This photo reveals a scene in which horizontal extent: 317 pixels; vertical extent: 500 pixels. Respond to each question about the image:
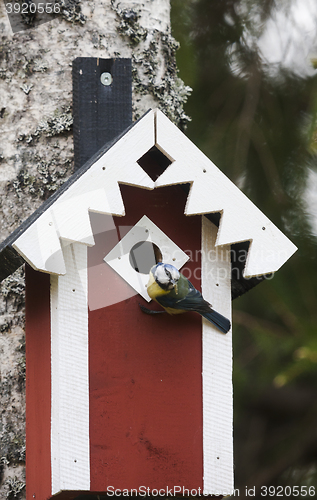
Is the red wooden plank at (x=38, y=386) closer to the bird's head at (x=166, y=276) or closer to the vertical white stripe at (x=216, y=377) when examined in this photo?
the bird's head at (x=166, y=276)

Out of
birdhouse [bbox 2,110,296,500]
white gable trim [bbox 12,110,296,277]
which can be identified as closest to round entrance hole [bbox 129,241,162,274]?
birdhouse [bbox 2,110,296,500]

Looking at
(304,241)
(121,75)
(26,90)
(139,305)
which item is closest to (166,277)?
(139,305)

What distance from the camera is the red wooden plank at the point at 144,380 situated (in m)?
1.79

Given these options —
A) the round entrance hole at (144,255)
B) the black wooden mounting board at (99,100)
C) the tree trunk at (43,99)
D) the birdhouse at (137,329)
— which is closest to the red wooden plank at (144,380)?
the birdhouse at (137,329)

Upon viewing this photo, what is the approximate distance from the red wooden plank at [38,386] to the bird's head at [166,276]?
33 cm

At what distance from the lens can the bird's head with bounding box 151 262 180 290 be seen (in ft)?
5.63

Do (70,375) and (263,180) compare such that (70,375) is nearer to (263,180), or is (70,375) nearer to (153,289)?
(153,289)

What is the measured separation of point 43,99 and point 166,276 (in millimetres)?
930

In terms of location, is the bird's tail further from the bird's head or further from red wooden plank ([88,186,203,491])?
the bird's head

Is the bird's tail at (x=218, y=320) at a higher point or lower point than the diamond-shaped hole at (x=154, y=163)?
lower

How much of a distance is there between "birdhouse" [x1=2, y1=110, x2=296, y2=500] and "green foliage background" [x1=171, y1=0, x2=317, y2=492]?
41.8 inches

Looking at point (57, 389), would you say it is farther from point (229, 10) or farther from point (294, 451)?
point (229, 10)

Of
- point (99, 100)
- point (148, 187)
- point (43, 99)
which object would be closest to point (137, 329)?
point (148, 187)

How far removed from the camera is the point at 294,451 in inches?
118
